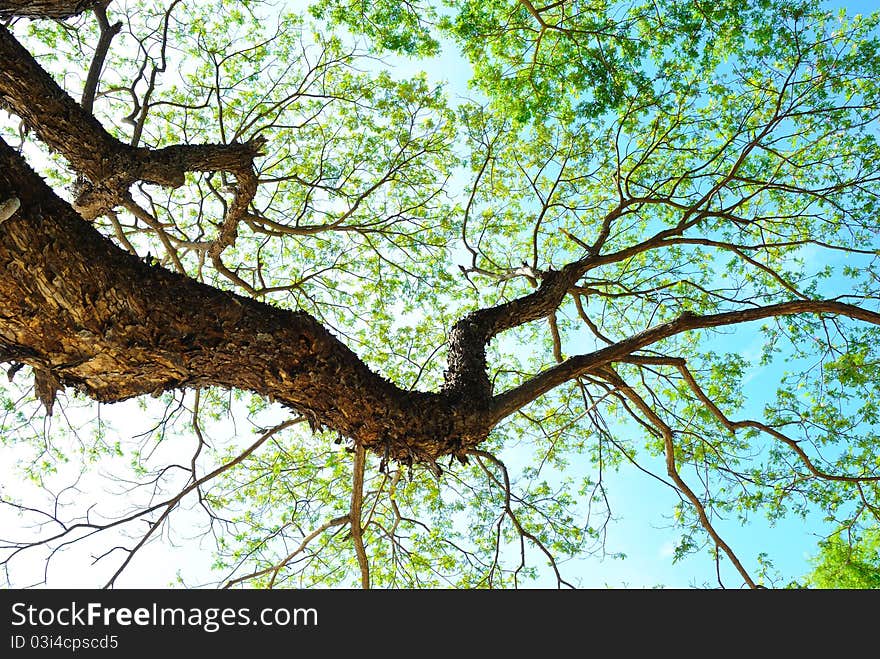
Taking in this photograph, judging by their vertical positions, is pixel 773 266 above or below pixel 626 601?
above

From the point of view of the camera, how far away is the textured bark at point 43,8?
11.3ft

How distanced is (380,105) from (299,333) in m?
4.28

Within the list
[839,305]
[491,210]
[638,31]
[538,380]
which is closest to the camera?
[538,380]

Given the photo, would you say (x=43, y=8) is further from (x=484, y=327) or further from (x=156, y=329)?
(x=484, y=327)

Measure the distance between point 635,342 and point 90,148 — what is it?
3473 millimetres

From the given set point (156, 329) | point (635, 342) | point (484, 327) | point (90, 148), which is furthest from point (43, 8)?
point (635, 342)

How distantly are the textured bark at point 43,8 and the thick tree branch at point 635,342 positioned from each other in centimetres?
330

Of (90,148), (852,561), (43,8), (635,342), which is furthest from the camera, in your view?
(852,561)

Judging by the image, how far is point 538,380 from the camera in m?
3.71

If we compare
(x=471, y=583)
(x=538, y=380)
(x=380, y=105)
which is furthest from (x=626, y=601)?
(x=380, y=105)

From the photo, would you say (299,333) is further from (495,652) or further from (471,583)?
(471,583)

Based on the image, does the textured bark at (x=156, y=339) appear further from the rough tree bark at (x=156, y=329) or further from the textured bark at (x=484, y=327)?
the textured bark at (x=484, y=327)

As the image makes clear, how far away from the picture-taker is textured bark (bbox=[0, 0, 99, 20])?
11.3ft

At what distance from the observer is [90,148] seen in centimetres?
372
